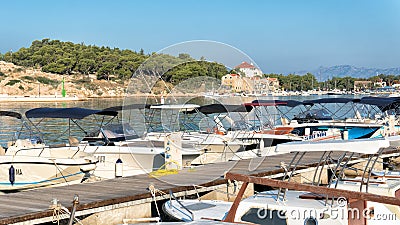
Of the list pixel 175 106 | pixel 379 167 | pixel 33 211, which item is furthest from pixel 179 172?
pixel 379 167

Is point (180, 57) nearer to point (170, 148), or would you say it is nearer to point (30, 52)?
point (170, 148)

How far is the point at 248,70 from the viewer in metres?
13.7

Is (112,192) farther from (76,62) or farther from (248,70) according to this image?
(76,62)

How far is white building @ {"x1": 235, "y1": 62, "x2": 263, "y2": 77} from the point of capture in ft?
43.8

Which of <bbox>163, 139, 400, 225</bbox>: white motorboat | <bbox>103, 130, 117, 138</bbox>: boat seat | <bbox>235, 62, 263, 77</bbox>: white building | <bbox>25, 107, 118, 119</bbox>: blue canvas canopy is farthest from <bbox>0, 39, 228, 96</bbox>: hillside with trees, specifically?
<bbox>163, 139, 400, 225</bbox>: white motorboat

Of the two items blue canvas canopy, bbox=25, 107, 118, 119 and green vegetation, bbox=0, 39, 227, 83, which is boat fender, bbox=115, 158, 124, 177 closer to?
blue canvas canopy, bbox=25, 107, 118, 119

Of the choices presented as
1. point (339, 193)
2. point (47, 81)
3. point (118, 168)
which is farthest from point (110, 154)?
point (47, 81)

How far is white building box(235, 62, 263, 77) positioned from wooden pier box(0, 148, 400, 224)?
2800 millimetres

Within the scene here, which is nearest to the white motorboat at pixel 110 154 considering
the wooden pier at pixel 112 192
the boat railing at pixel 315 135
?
the wooden pier at pixel 112 192

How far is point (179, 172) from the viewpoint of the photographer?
54.7 feet

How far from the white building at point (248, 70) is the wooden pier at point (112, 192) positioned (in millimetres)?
2800

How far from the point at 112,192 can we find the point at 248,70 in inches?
174

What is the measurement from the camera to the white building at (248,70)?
13336 mm

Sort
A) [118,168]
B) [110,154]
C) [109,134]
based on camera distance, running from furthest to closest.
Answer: [109,134] < [110,154] < [118,168]
